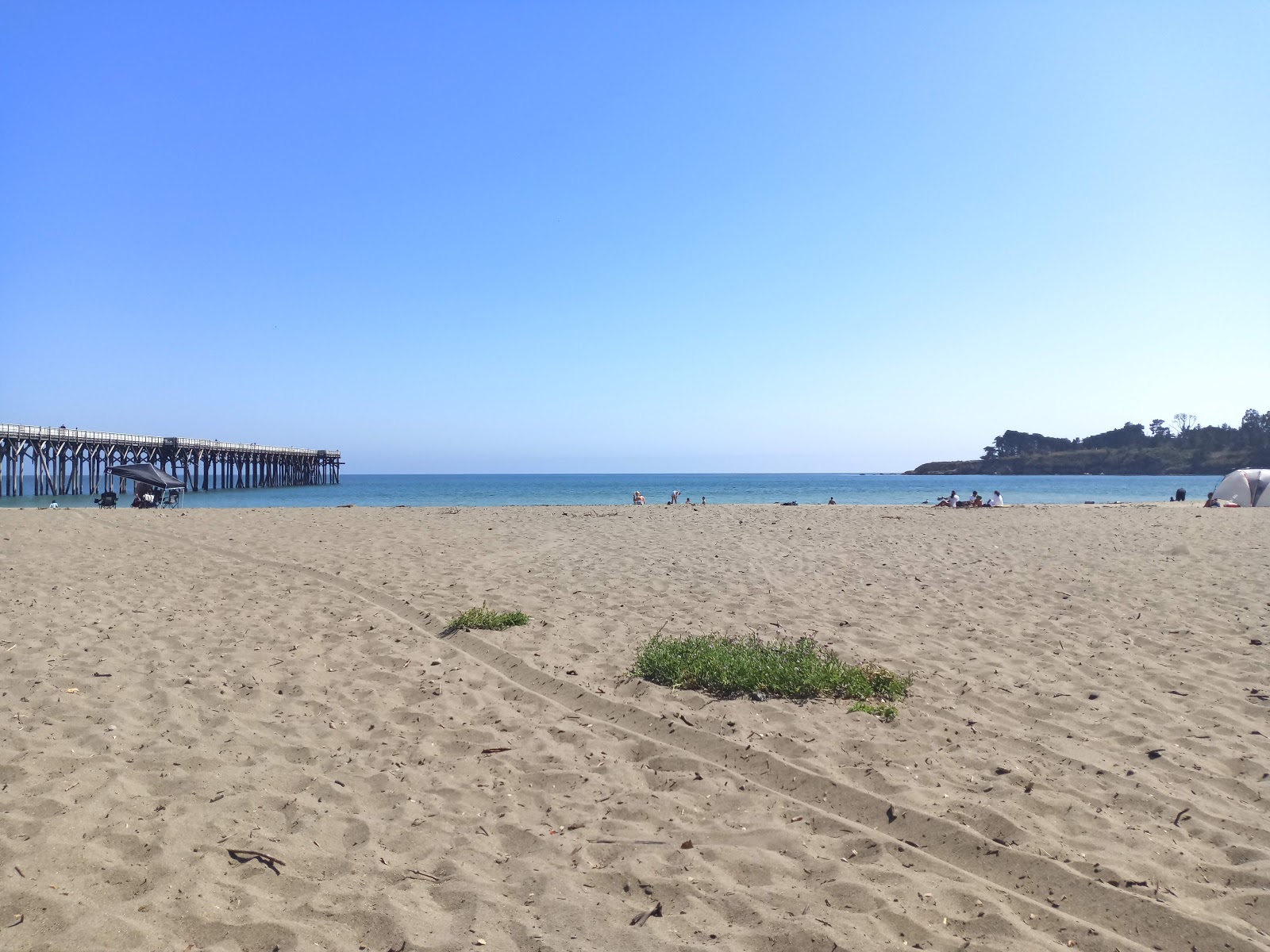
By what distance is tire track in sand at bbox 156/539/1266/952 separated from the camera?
9.72 ft

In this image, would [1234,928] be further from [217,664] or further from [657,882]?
[217,664]

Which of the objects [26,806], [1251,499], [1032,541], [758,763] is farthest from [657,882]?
[1251,499]

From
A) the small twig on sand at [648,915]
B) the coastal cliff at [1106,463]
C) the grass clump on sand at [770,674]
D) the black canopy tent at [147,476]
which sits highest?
the coastal cliff at [1106,463]

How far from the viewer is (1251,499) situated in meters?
28.8

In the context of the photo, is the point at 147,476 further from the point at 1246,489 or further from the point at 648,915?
the point at 1246,489

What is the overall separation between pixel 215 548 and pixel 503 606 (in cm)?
725

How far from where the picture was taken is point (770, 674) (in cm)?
563

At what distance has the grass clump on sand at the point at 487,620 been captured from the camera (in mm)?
7332

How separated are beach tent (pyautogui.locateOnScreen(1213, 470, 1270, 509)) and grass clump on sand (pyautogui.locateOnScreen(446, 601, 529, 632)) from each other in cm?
3242

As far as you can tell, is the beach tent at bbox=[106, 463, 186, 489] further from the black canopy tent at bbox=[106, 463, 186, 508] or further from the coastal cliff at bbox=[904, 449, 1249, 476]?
the coastal cliff at bbox=[904, 449, 1249, 476]

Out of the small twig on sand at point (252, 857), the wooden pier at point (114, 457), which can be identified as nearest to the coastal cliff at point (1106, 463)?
the wooden pier at point (114, 457)

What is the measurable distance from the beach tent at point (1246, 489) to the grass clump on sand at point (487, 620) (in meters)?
32.4

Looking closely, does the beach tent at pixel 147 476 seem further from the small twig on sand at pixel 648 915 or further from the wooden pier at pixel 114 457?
the small twig on sand at pixel 648 915

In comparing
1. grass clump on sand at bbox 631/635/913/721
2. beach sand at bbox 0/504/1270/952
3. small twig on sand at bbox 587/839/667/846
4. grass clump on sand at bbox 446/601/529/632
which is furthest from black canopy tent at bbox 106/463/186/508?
small twig on sand at bbox 587/839/667/846
